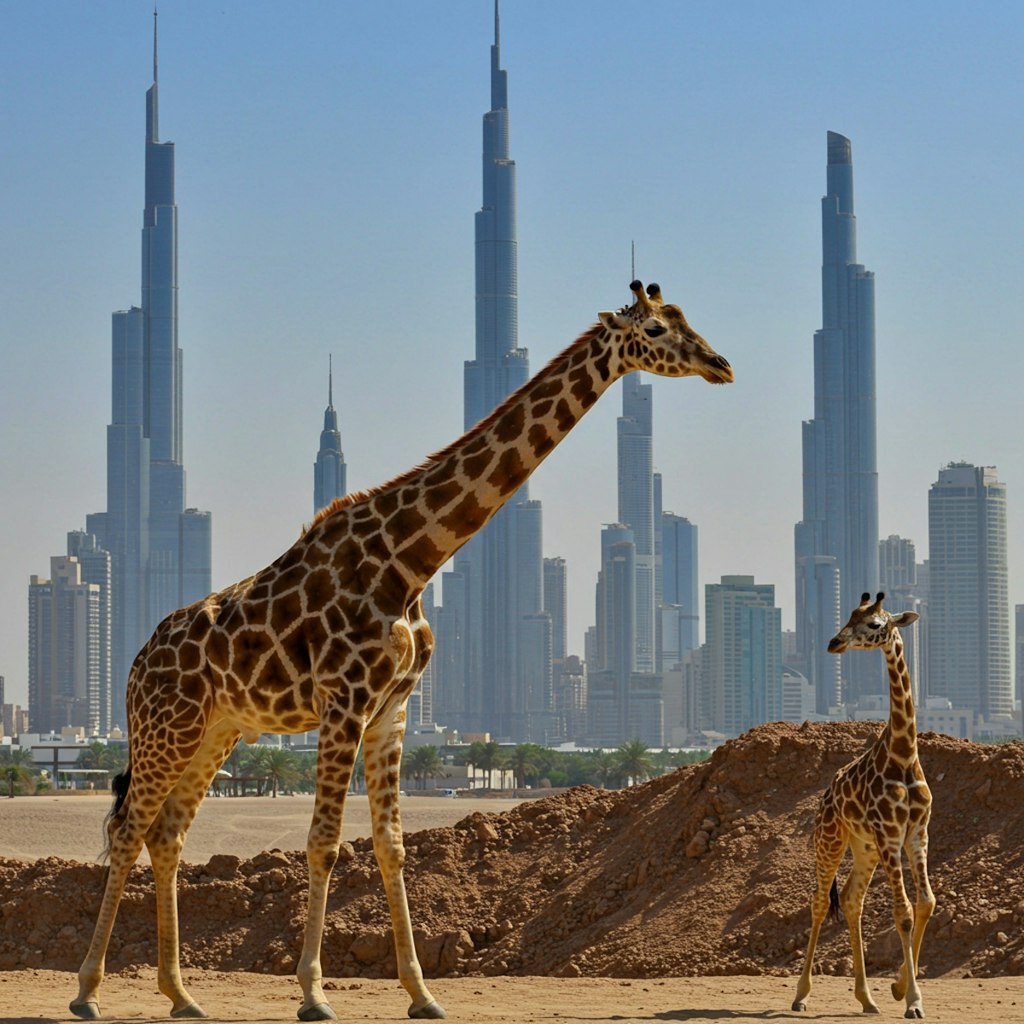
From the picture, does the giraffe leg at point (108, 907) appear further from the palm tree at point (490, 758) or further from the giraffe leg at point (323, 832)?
the palm tree at point (490, 758)

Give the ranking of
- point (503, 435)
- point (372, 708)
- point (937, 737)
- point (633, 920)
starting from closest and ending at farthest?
1. point (372, 708)
2. point (503, 435)
3. point (633, 920)
4. point (937, 737)

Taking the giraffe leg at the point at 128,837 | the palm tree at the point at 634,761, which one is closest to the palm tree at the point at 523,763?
the palm tree at the point at 634,761

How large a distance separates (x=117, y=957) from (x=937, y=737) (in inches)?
409

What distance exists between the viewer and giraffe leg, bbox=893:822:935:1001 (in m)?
14.5

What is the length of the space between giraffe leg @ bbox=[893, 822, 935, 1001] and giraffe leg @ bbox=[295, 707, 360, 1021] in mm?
4554

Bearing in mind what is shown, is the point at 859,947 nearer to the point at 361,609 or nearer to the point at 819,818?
the point at 819,818

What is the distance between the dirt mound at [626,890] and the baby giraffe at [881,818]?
3068 millimetres

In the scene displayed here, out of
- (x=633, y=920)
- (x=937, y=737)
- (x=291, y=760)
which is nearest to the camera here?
(x=633, y=920)

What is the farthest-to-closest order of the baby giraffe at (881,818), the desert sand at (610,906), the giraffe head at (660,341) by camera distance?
1. the desert sand at (610,906)
2. the baby giraffe at (881,818)
3. the giraffe head at (660,341)

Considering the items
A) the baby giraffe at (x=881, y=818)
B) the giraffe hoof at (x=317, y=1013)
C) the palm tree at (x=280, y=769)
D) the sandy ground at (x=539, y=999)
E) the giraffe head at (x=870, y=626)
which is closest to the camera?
the giraffe hoof at (x=317, y=1013)

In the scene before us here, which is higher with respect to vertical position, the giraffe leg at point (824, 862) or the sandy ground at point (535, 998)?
the giraffe leg at point (824, 862)

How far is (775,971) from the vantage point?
18672 mm

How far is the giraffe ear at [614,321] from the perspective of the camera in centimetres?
1414

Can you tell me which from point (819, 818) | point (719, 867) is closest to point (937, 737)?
point (719, 867)
